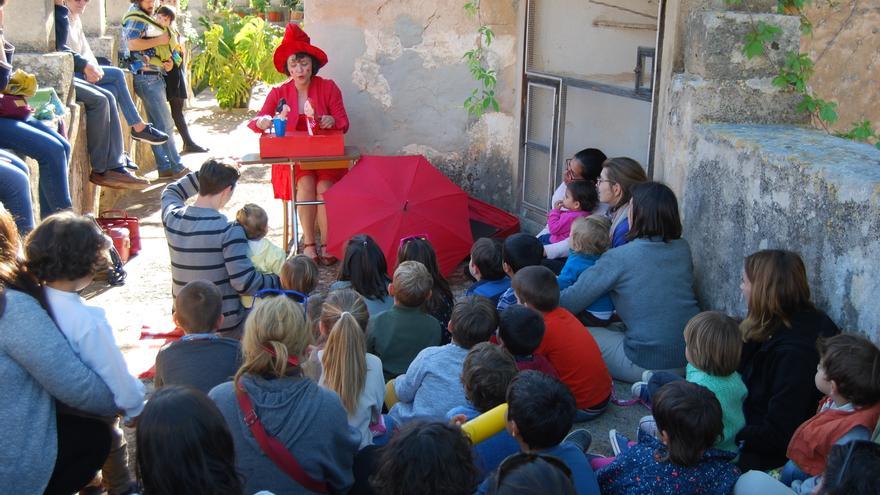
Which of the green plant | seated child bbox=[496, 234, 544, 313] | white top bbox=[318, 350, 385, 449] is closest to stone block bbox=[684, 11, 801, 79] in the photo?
seated child bbox=[496, 234, 544, 313]

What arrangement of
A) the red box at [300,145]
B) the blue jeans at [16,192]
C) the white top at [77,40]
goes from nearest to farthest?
1. the blue jeans at [16,192]
2. the red box at [300,145]
3. the white top at [77,40]

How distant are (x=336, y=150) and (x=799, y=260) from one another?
3.44m

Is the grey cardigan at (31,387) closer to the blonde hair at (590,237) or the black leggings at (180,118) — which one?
the blonde hair at (590,237)

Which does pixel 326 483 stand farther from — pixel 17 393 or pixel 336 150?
pixel 336 150

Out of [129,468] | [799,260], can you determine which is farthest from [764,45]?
[129,468]

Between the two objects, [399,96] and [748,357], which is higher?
[399,96]

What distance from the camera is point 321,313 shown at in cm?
370

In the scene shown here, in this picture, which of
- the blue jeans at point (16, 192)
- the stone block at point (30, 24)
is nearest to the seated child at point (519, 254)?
the blue jeans at point (16, 192)

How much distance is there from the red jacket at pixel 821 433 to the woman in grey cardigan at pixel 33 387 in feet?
7.33

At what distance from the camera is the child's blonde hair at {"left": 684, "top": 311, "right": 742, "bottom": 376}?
3.35 meters

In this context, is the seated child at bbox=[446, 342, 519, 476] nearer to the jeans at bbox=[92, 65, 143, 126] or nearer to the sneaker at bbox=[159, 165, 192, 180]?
the jeans at bbox=[92, 65, 143, 126]

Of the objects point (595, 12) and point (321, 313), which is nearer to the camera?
point (321, 313)

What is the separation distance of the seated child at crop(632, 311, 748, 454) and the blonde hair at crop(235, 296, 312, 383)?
4.72 ft

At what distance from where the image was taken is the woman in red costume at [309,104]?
6.32 m
